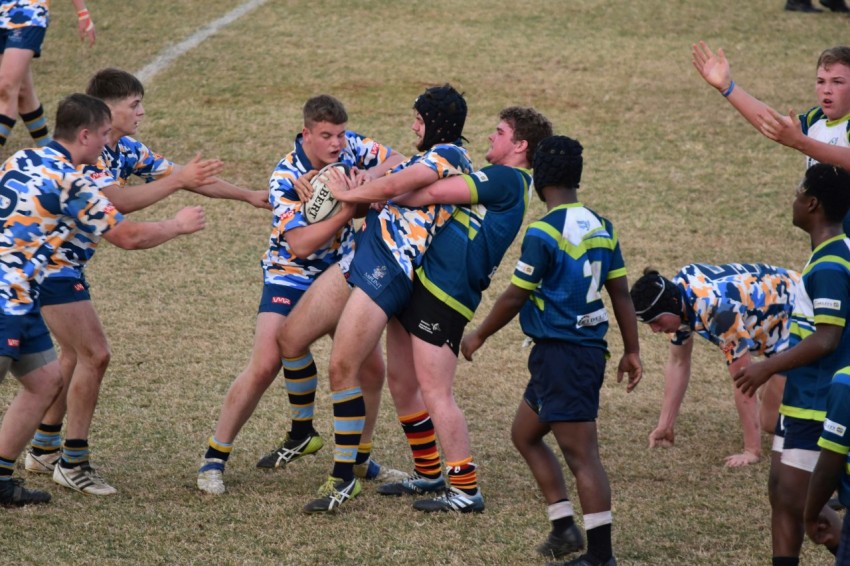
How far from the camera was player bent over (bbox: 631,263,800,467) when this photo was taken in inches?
255

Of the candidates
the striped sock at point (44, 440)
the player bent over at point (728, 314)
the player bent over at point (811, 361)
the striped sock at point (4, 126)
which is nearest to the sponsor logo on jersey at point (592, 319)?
the player bent over at point (811, 361)

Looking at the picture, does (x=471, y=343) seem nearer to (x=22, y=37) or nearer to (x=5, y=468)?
(x=5, y=468)

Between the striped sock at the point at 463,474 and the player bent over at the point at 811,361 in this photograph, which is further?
the striped sock at the point at 463,474

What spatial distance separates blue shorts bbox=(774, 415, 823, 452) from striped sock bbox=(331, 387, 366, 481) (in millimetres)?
1956

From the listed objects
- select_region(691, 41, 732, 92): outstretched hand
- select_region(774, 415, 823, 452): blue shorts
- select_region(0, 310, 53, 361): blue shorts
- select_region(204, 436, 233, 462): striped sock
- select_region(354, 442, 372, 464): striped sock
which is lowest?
select_region(354, 442, 372, 464): striped sock

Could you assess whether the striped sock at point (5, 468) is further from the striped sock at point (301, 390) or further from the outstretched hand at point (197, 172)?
the outstretched hand at point (197, 172)

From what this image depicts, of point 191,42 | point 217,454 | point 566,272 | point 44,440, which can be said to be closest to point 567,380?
point 566,272

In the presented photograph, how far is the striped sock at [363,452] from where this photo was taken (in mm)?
6070

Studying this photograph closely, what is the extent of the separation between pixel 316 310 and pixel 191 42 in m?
10.2

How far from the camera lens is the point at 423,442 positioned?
5.87m

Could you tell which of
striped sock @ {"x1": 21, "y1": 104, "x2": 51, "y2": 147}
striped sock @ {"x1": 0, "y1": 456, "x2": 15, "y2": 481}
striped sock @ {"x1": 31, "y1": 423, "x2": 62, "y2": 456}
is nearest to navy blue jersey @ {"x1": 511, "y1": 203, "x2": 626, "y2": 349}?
striped sock @ {"x1": 0, "y1": 456, "x2": 15, "y2": 481}

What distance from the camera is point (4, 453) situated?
214 inches

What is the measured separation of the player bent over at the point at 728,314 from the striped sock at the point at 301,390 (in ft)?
5.85

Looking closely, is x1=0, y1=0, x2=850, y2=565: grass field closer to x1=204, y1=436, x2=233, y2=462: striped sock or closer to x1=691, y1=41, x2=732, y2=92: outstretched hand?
x1=204, y1=436, x2=233, y2=462: striped sock
